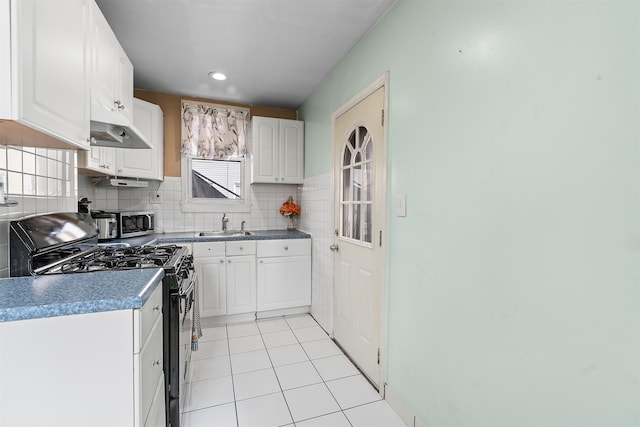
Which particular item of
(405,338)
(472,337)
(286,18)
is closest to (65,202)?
(286,18)

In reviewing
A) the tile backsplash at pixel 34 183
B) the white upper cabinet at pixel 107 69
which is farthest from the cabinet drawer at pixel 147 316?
the white upper cabinet at pixel 107 69

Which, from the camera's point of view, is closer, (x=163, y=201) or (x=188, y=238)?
(x=188, y=238)

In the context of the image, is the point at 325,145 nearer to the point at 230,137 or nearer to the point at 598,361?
the point at 230,137

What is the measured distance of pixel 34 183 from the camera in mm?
1462

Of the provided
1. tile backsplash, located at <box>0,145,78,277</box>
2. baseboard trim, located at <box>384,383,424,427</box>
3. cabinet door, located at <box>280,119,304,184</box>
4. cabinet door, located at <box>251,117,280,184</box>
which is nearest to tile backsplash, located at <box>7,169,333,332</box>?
tile backsplash, located at <box>0,145,78,277</box>

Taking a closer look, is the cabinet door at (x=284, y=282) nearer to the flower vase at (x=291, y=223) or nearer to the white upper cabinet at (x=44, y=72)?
the flower vase at (x=291, y=223)

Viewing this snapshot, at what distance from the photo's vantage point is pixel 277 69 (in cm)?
264

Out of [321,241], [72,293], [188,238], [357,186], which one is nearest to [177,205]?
[188,238]

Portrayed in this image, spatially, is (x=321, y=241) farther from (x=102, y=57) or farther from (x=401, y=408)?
(x=102, y=57)

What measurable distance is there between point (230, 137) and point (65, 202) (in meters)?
1.93

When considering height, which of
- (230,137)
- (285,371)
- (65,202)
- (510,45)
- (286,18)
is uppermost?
(286,18)

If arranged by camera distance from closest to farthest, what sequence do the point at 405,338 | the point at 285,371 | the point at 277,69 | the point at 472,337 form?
the point at 472,337, the point at 405,338, the point at 285,371, the point at 277,69

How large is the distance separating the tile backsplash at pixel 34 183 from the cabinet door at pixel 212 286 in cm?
120

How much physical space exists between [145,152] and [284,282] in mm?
1879
